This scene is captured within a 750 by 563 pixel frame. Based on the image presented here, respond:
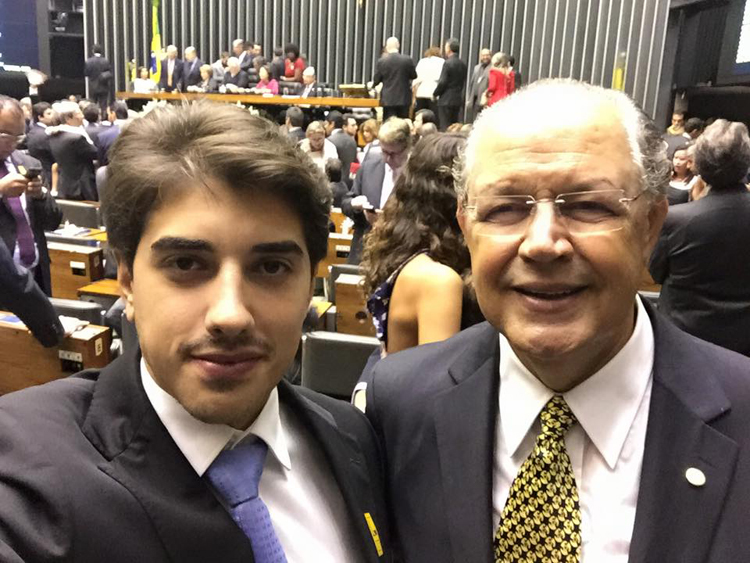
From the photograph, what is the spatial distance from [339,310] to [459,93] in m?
7.51

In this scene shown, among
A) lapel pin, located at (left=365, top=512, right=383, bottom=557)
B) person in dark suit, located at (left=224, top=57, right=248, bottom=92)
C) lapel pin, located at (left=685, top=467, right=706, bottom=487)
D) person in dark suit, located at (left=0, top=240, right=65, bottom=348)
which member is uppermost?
person in dark suit, located at (left=224, top=57, right=248, bottom=92)

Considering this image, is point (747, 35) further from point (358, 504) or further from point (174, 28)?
point (174, 28)

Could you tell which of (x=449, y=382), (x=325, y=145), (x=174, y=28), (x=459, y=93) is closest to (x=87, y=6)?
(x=174, y=28)

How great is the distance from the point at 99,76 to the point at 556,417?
45.2 feet

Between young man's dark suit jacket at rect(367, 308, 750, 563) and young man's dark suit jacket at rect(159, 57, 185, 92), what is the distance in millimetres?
12133

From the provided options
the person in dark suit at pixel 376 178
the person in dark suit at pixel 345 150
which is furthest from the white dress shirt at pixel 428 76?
the person in dark suit at pixel 376 178

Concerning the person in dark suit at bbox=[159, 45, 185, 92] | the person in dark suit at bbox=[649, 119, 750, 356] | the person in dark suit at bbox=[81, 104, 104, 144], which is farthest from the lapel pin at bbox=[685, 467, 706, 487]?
the person in dark suit at bbox=[159, 45, 185, 92]

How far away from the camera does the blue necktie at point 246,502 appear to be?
0.98 m

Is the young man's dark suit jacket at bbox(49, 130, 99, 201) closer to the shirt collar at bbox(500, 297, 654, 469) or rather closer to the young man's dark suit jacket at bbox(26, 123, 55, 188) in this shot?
the young man's dark suit jacket at bbox(26, 123, 55, 188)

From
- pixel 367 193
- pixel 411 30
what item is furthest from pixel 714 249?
pixel 411 30

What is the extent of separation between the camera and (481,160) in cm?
122

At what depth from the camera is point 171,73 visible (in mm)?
12438

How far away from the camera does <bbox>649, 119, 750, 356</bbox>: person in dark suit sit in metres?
3.03

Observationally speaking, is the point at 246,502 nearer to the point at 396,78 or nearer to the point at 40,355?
the point at 40,355
